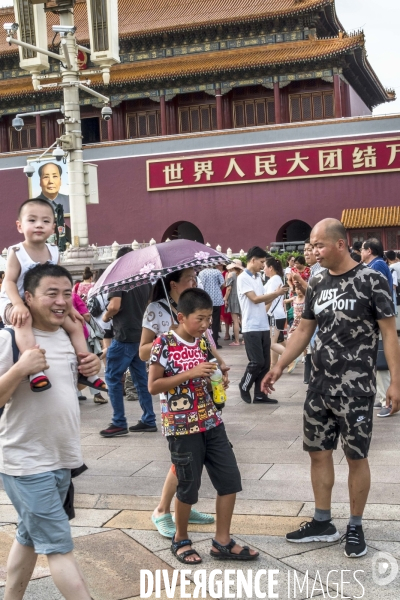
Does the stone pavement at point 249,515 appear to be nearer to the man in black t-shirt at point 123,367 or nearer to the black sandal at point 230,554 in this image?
the black sandal at point 230,554

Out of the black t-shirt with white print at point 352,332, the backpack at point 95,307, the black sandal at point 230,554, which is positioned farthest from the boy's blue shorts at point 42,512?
the backpack at point 95,307

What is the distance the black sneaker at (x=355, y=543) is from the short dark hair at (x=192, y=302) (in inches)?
50.3

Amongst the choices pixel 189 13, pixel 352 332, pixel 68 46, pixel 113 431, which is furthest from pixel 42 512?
pixel 189 13

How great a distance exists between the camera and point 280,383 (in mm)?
9266

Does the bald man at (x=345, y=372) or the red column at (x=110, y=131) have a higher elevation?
the red column at (x=110, y=131)

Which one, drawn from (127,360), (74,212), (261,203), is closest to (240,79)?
(261,203)

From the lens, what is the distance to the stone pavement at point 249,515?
3615 millimetres

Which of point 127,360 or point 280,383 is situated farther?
point 280,383

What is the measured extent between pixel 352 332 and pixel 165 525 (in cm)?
141

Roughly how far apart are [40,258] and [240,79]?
24.1 meters

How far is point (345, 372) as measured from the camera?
13.0 ft

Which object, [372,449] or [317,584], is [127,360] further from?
[317,584]

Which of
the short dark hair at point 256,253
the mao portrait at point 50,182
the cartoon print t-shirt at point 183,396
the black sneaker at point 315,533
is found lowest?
the black sneaker at point 315,533

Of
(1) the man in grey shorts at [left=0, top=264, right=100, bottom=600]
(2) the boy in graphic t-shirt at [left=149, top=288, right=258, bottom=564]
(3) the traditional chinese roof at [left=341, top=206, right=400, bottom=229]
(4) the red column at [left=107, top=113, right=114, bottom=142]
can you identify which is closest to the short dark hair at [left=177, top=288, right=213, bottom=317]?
(2) the boy in graphic t-shirt at [left=149, top=288, right=258, bottom=564]
